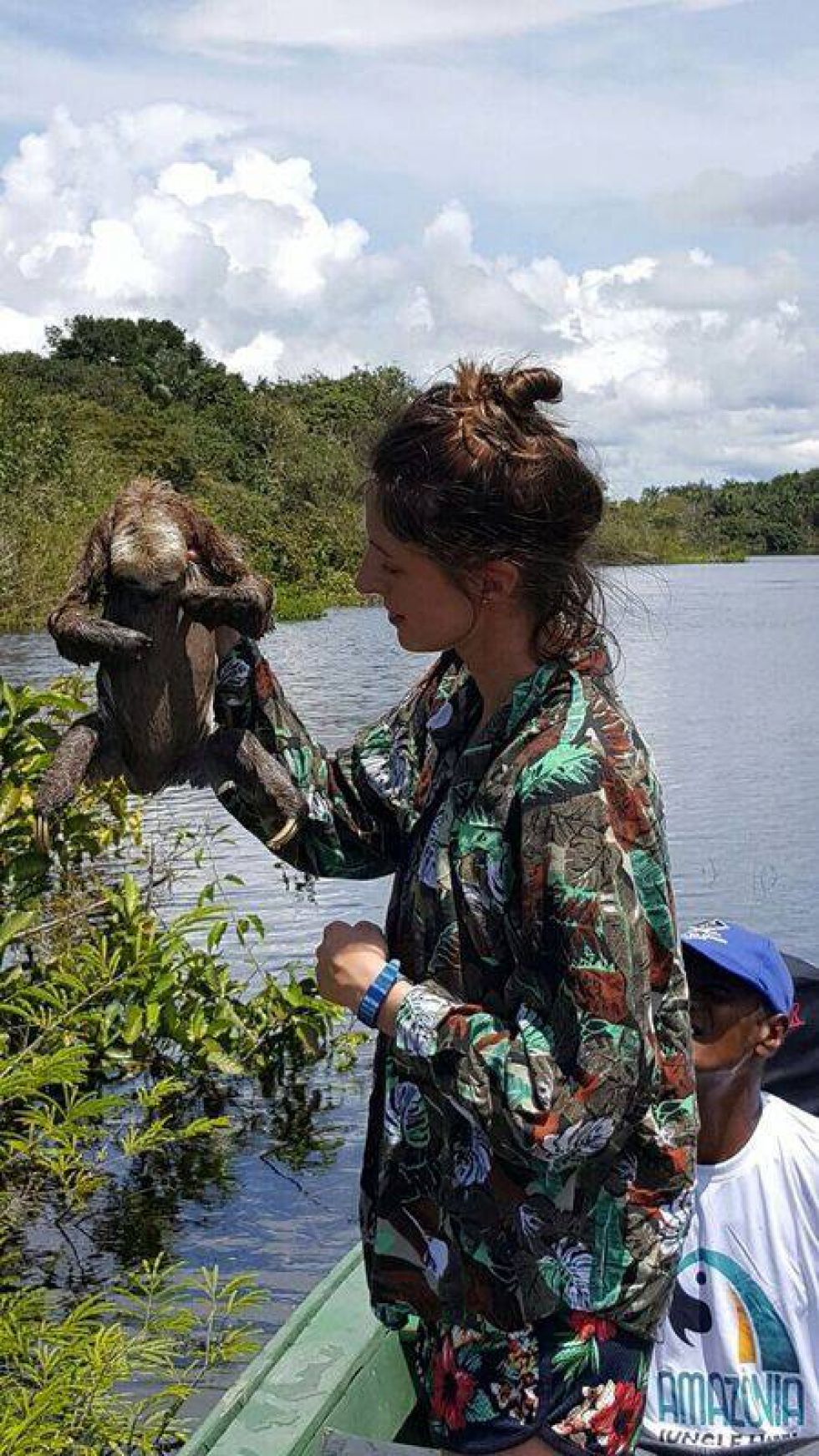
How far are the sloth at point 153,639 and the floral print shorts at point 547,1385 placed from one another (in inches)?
24.6

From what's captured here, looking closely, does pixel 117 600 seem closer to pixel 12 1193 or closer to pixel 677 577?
pixel 12 1193

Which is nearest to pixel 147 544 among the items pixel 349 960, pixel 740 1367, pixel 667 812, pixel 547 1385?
pixel 349 960

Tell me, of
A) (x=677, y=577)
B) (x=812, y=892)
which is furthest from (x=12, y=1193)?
(x=677, y=577)

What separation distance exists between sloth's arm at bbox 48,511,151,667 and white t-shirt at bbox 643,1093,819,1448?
1.19m

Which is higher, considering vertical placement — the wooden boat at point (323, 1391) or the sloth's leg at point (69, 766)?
the sloth's leg at point (69, 766)

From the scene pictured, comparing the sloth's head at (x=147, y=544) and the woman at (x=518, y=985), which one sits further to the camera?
the sloth's head at (x=147, y=544)

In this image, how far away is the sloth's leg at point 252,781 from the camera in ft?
6.88

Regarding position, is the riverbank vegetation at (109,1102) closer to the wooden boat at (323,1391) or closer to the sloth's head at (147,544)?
the wooden boat at (323,1391)

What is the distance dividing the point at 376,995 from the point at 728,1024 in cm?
105

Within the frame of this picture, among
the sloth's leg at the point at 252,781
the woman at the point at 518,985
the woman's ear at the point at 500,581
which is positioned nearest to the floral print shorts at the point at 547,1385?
the woman at the point at 518,985

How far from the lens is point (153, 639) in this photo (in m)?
2.06

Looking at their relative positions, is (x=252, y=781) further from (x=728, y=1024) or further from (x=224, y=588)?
(x=728, y=1024)

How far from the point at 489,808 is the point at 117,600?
560 mm

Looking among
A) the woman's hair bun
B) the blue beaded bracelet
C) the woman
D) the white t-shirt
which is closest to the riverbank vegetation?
the white t-shirt
